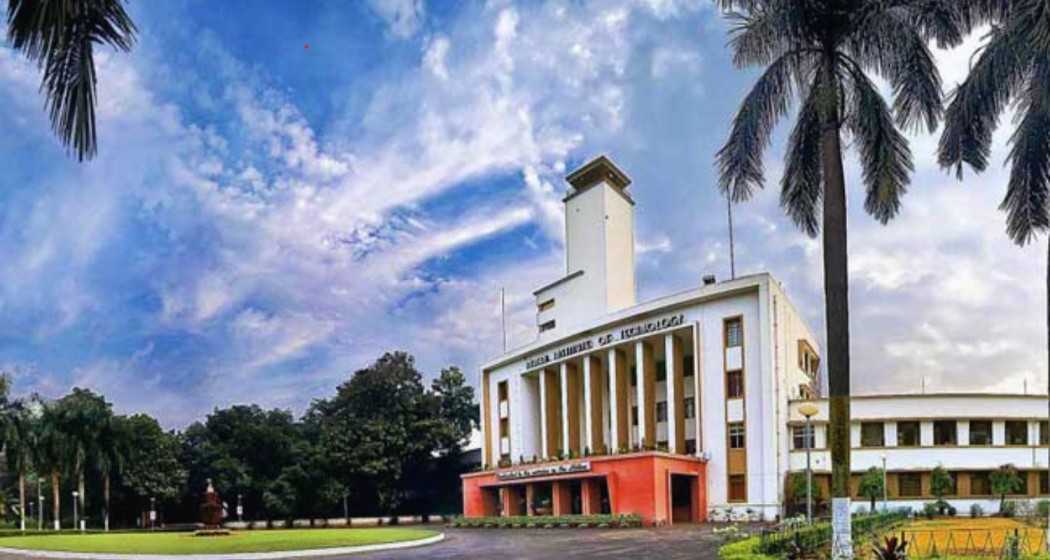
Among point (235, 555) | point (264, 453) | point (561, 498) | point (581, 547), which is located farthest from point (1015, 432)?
point (264, 453)

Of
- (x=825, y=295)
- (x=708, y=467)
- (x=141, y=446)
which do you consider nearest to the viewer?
(x=825, y=295)

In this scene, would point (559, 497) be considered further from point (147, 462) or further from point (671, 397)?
point (147, 462)

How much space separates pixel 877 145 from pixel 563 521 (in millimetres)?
29134

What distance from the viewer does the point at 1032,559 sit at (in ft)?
47.3

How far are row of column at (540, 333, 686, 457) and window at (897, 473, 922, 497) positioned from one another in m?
10.7

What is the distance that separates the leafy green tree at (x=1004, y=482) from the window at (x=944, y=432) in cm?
232

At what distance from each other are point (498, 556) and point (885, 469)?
2578 cm

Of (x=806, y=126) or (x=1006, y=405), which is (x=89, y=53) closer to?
(x=806, y=126)

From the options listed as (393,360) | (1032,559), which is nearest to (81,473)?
(393,360)

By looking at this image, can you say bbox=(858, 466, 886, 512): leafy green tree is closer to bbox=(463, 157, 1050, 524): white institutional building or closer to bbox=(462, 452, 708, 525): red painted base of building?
bbox=(463, 157, 1050, 524): white institutional building

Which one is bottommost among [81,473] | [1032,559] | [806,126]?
[81,473]

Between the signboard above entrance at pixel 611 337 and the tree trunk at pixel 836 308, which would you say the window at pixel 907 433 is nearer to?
the signboard above entrance at pixel 611 337

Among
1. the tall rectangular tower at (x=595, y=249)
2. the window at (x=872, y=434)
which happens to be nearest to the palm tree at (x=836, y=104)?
the window at (x=872, y=434)

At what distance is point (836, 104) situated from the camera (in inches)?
685
